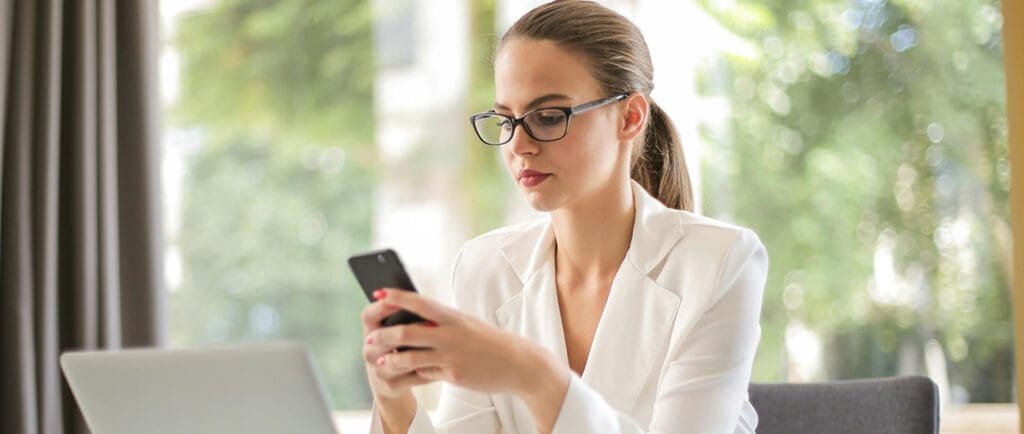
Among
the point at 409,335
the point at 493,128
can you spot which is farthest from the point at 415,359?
the point at 493,128

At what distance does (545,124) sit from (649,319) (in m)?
0.33

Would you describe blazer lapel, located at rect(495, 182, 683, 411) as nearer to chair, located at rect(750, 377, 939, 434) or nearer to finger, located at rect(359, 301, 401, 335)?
chair, located at rect(750, 377, 939, 434)

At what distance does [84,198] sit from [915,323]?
7.42 feet

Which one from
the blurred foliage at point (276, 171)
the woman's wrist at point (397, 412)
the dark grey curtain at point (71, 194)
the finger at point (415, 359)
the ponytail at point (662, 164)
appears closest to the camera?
the finger at point (415, 359)

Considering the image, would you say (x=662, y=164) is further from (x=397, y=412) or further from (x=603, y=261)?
(x=397, y=412)

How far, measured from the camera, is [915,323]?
3178 millimetres

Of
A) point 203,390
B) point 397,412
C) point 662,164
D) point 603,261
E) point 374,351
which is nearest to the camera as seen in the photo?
point 203,390

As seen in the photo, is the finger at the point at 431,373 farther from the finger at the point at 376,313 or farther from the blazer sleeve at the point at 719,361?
the blazer sleeve at the point at 719,361

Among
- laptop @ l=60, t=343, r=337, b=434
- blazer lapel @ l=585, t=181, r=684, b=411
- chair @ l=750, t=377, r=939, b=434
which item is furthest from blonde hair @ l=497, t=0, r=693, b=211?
laptop @ l=60, t=343, r=337, b=434

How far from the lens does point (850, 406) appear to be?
1.67 metres

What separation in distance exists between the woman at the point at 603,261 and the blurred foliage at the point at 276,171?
2.01 m

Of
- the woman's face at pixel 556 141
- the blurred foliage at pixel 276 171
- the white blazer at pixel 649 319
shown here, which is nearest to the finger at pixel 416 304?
the white blazer at pixel 649 319

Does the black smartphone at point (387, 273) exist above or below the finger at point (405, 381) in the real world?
above

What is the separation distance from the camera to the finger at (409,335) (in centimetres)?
113
